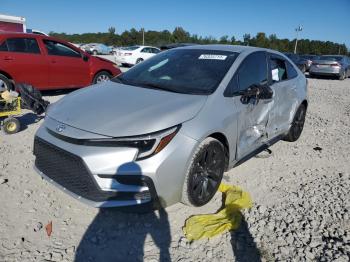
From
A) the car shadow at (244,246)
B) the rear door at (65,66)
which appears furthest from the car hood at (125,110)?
the rear door at (65,66)

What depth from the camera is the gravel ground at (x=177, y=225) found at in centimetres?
278

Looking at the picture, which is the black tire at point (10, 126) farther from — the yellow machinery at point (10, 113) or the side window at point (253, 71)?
the side window at point (253, 71)

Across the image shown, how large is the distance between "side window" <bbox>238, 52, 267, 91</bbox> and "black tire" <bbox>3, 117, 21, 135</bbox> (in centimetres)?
380

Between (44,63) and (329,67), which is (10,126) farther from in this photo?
(329,67)

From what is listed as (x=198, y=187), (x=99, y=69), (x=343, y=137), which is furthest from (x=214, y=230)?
(x=99, y=69)

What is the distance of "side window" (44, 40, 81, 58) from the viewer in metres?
8.24

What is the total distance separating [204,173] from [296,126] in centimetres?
314

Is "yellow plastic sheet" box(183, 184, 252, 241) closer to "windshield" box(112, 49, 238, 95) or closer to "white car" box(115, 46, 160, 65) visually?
"windshield" box(112, 49, 238, 95)

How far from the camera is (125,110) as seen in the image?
3152mm

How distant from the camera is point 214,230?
10.0ft

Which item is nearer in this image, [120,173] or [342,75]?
[120,173]

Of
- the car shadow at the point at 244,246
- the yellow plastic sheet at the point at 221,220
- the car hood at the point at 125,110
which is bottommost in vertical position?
the car shadow at the point at 244,246

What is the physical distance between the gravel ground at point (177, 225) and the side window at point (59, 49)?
14.3 feet

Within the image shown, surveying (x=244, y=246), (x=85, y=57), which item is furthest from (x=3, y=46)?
(x=244, y=246)
